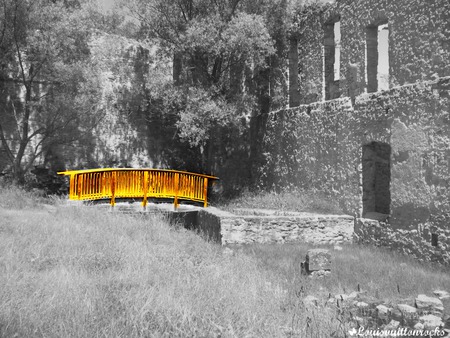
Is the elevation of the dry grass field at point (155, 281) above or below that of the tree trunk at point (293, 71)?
below

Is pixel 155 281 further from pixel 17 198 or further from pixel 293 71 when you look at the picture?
pixel 293 71

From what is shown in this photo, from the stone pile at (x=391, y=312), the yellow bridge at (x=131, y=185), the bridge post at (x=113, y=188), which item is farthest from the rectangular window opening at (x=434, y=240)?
the bridge post at (x=113, y=188)

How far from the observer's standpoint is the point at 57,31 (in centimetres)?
1573

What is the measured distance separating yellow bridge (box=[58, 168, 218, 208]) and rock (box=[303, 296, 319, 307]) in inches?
322

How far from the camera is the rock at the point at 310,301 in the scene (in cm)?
682

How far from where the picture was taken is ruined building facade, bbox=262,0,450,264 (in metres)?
10.8

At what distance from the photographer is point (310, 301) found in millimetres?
7102

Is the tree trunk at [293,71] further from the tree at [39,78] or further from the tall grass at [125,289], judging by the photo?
the tall grass at [125,289]

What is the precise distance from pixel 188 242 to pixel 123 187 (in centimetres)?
431

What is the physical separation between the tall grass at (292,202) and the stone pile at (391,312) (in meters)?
6.30

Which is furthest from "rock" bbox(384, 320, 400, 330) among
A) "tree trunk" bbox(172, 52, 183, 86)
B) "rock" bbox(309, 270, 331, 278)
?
"tree trunk" bbox(172, 52, 183, 86)

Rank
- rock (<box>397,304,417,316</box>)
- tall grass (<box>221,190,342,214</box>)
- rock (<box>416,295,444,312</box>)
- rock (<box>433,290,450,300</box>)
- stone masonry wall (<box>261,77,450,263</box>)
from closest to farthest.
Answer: rock (<box>397,304,417,316</box>) < rock (<box>416,295,444,312</box>) < rock (<box>433,290,450,300</box>) < stone masonry wall (<box>261,77,450,263</box>) < tall grass (<box>221,190,342,214</box>)

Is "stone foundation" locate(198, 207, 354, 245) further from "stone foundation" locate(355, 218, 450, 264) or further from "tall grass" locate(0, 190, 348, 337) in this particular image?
"tall grass" locate(0, 190, 348, 337)

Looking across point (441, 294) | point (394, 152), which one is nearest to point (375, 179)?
point (394, 152)
